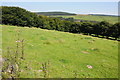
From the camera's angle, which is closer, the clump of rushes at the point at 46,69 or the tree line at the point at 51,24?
the clump of rushes at the point at 46,69

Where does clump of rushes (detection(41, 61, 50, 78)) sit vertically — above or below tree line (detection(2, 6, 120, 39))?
below

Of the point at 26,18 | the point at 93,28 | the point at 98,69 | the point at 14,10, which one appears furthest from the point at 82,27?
the point at 98,69

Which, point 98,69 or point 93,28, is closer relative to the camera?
point 98,69

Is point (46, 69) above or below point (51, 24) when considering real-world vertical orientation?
below

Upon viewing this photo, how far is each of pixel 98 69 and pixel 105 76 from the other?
1.27 m

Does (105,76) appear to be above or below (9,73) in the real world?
below

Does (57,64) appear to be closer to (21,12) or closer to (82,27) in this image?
(21,12)

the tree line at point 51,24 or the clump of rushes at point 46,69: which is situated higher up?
the tree line at point 51,24

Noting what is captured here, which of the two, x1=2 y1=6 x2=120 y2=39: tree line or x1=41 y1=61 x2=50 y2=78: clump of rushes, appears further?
x1=2 y1=6 x2=120 y2=39: tree line

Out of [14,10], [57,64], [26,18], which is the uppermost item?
[14,10]

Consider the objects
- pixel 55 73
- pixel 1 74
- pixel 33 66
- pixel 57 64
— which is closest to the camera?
pixel 1 74

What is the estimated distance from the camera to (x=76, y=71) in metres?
10.8

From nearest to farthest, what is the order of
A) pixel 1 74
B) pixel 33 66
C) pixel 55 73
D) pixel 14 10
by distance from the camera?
pixel 1 74 < pixel 55 73 < pixel 33 66 < pixel 14 10

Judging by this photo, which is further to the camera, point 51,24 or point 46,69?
point 51,24
